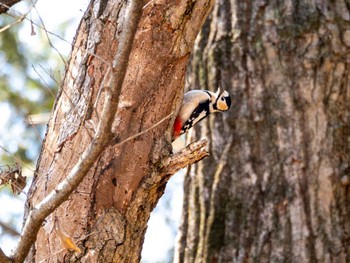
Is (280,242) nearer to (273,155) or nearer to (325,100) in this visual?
(273,155)

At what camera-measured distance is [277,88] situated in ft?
15.5

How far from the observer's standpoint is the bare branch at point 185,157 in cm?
306

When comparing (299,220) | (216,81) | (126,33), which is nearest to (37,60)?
(216,81)

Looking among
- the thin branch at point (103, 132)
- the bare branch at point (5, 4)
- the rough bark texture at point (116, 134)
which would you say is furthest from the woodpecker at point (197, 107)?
the thin branch at point (103, 132)

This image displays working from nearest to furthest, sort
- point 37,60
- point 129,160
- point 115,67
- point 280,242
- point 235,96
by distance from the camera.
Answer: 1. point 115,67
2. point 129,160
3. point 280,242
4. point 235,96
5. point 37,60

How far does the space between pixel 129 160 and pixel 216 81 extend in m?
1.95

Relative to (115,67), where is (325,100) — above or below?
above

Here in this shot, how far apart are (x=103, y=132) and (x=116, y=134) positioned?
0.77m

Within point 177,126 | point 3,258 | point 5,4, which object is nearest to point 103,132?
point 3,258

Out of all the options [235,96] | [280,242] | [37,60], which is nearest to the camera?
[280,242]

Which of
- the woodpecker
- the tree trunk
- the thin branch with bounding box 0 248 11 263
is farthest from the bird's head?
the thin branch with bounding box 0 248 11 263

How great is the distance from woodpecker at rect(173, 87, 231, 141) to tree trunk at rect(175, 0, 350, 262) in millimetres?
312

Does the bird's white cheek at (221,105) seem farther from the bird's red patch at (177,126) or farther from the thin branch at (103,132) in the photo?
the thin branch at (103,132)

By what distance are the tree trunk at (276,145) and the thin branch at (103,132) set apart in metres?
2.31
